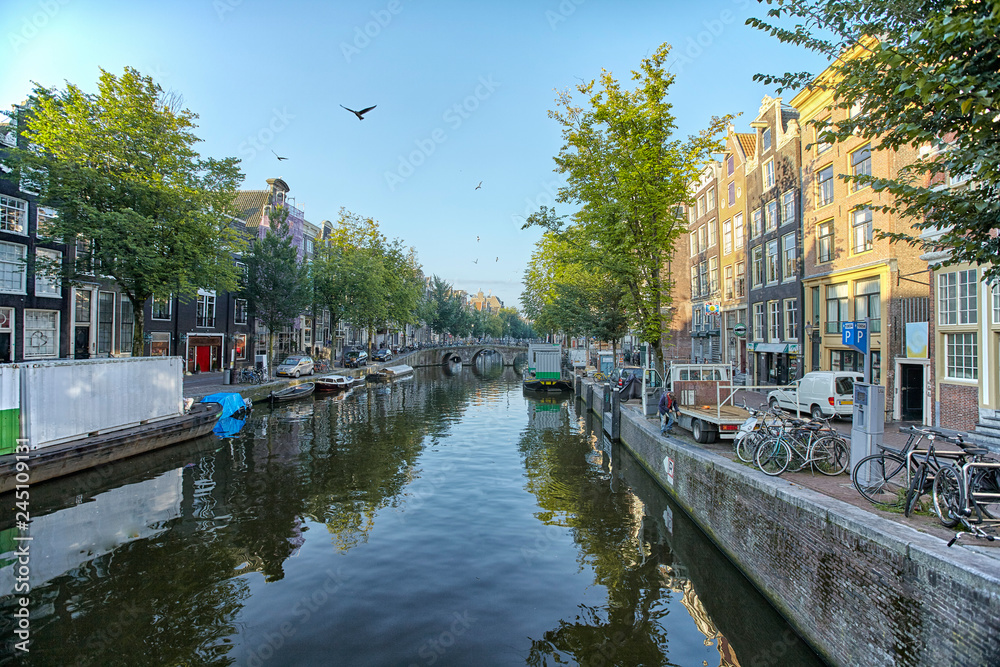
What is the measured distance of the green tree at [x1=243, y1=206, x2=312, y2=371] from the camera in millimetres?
40125

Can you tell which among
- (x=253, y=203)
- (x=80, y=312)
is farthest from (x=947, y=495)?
(x=253, y=203)

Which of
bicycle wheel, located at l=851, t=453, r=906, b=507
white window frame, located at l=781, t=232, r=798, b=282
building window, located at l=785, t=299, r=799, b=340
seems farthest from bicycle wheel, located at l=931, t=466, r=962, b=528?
white window frame, located at l=781, t=232, r=798, b=282

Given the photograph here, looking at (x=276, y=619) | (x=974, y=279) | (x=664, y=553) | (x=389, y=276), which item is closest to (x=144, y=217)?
(x=276, y=619)

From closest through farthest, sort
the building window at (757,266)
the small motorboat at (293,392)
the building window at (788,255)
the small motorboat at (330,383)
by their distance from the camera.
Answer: the building window at (788,255)
the building window at (757,266)
the small motorboat at (293,392)
the small motorboat at (330,383)

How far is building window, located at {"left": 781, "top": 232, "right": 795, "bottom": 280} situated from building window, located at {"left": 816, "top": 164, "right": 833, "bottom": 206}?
266 cm

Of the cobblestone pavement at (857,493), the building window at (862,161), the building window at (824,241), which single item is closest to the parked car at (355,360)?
the building window at (824,241)

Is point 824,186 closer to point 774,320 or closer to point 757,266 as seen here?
point 757,266

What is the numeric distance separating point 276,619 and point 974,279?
1844 centimetres

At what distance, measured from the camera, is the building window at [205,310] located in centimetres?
3887

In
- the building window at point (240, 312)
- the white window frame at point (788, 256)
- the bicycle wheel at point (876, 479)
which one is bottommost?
the bicycle wheel at point (876, 479)

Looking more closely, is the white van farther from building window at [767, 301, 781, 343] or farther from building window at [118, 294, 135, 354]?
building window at [118, 294, 135, 354]

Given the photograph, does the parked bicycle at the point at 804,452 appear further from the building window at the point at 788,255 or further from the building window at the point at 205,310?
the building window at the point at 205,310

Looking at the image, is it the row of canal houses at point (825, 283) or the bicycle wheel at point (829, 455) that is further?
the row of canal houses at point (825, 283)

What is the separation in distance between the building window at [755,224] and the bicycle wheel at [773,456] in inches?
922
